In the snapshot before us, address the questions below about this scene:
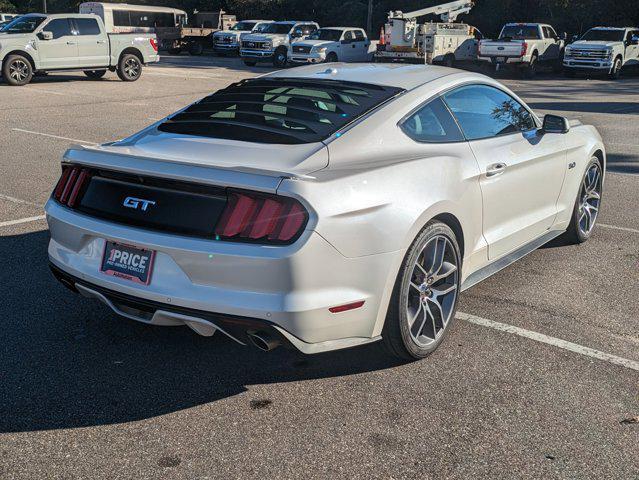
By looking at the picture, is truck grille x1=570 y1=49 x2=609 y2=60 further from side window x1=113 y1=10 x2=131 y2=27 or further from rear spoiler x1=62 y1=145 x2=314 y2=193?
rear spoiler x1=62 y1=145 x2=314 y2=193

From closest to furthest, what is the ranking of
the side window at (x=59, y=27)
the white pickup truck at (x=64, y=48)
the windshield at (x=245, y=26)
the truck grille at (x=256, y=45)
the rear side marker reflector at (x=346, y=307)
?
the rear side marker reflector at (x=346, y=307)
the white pickup truck at (x=64, y=48)
the side window at (x=59, y=27)
the truck grille at (x=256, y=45)
the windshield at (x=245, y=26)

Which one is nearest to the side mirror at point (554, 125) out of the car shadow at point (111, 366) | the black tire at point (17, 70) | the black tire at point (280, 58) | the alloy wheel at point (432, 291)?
the alloy wheel at point (432, 291)

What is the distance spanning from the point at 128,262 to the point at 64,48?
718 inches

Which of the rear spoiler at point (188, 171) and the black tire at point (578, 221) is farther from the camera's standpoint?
the black tire at point (578, 221)

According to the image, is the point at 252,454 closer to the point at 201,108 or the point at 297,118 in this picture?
the point at 297,118

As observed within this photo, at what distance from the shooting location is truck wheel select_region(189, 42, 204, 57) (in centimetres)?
3944

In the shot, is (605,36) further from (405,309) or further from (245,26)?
(405,309)

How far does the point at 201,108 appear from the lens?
4.81 meters

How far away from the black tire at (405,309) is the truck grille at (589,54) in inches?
1025

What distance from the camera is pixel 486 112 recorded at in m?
5.09

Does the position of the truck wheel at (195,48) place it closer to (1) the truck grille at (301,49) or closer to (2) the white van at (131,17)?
(2) the white van at (131,17)

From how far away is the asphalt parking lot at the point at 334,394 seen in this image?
3.23m

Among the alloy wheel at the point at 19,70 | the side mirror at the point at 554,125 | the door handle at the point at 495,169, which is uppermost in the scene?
the side mirror at the point at 554,125

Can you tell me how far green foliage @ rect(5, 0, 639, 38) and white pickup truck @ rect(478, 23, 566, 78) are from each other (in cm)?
1014
